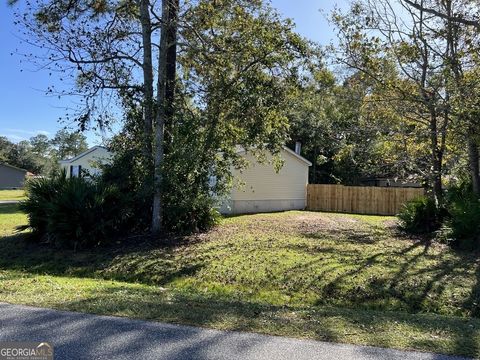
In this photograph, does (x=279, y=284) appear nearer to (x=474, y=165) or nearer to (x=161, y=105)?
(x=161, y=105)

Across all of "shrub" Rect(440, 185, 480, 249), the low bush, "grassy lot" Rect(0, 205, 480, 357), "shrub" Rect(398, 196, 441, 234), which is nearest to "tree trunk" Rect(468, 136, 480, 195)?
the low bush

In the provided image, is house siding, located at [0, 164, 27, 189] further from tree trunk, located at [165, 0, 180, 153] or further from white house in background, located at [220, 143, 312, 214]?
tree trunk, located at [165, 0, 180, 153]

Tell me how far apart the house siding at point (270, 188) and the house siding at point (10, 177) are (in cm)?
4844

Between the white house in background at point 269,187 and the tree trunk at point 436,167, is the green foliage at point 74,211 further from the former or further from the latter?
the tree trunk at point 436,167

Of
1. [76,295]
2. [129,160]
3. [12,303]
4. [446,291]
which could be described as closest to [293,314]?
[76,295]

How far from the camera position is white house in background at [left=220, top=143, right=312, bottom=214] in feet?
72.3

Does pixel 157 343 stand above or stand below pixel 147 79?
below

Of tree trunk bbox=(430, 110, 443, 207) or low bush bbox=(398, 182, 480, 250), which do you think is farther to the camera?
tree trunk bbox=(430, 110, 443, 207)

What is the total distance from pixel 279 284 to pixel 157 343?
465cm

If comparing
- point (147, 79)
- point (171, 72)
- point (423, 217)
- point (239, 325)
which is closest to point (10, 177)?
point (171, 72)

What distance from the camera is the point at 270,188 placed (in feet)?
80.0

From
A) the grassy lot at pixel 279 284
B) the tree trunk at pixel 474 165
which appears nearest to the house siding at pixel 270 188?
the grassy lot at pixel 279 284

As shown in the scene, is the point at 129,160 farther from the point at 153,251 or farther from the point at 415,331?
the point at 415,331

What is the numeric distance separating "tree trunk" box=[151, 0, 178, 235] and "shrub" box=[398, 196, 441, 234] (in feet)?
29.0
